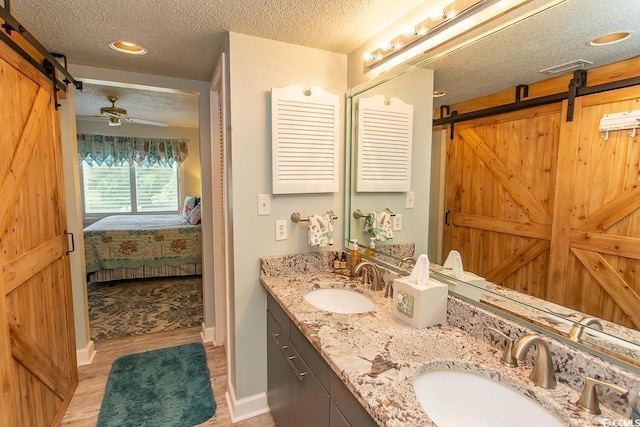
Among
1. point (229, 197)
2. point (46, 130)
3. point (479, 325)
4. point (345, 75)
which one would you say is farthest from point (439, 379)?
point (46, 130)

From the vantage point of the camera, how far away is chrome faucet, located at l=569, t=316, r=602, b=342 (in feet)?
3.03

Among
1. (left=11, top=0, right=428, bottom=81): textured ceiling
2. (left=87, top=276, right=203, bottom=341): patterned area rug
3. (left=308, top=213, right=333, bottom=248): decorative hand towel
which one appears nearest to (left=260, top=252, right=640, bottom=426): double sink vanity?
(left=308, top=213, right=333, bottom=248): decorative hand towel

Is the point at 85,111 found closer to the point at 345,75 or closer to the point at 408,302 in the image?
the point at 345,75

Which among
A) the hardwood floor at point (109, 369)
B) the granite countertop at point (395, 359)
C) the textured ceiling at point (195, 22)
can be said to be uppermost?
the textured ceiling at point (195, 22)

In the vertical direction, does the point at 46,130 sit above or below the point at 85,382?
above

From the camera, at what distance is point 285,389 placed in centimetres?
162

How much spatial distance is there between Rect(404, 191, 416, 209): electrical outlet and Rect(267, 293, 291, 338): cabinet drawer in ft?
2.74

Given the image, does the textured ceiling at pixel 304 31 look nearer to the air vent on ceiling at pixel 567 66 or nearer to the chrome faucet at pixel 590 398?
the air vent on ceiling at pixel 567 66

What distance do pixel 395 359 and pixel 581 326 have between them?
55 centimetres

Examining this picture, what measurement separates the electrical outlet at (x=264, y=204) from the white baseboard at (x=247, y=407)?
114 cm

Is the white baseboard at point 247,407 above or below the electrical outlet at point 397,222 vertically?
below

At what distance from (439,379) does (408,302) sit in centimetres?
33

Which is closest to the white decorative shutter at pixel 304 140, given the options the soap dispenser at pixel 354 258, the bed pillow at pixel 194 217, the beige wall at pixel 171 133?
the soap dispenser at pixel 354 258

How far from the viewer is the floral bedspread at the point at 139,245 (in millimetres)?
4207
